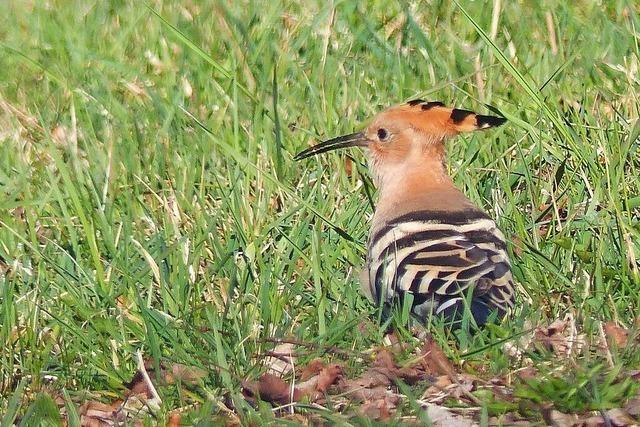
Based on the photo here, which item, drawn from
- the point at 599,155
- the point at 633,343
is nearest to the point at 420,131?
the point at 599,155

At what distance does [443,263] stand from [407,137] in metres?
1.04

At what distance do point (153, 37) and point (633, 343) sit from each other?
3.53m

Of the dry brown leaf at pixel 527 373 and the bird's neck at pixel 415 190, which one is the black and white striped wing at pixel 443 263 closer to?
the bird's neck at pixel 415 190

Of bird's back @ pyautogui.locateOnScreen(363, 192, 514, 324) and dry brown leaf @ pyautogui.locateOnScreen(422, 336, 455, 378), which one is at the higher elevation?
bird's back @ pyautogui.locateOnScreen(363, 192, 514, 324)

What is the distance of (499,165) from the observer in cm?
499

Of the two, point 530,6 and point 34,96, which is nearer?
point 34,96

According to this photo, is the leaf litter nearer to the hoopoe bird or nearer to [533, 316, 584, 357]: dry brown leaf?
[533, 316, 584, 357]: dry brown leaf

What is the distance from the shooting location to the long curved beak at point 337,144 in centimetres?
503

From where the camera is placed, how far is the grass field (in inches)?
148

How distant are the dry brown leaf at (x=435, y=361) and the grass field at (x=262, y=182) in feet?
0.34

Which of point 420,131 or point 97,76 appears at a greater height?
point 97,76

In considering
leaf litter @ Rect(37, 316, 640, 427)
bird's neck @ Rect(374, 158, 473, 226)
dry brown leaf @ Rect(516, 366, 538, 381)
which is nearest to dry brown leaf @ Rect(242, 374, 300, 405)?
leaf litter @ Rect(37, 316, 640, 427)

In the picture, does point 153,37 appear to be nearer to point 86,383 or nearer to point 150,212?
point 150,212

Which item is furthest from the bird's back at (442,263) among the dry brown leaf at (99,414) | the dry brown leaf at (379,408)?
the dry brown leaf at (99,414)
